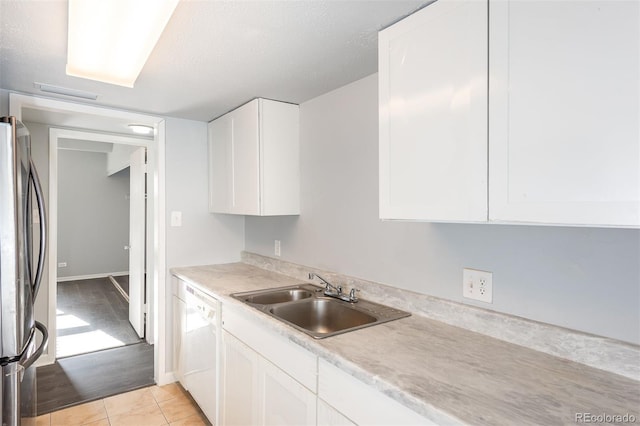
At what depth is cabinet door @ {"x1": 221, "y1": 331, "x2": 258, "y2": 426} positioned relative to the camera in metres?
1.72

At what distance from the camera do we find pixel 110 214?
7.15 meters

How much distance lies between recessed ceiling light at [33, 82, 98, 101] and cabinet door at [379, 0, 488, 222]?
6.24 feet

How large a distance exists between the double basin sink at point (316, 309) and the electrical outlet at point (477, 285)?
306 millimetres

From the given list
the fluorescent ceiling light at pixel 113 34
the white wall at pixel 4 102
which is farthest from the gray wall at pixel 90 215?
the fluorescent ceiling light at pixel 113 34

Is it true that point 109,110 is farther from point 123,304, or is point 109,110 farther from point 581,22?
point 123,304

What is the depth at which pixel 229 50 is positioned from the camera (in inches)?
64.6

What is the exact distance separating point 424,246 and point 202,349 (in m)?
1.55

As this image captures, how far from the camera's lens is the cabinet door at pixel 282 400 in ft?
4.45

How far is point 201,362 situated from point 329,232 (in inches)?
46.0

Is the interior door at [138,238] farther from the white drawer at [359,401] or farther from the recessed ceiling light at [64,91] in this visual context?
the white drawer at [359,401]

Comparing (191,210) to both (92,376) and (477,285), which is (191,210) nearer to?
(92,376)

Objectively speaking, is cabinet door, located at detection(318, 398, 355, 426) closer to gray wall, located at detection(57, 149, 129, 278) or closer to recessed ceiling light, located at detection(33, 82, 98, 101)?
recessed ceiling light, located at detection(33, 82, 98, 101)

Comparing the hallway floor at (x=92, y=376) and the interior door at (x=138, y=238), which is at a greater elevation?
the interior door at (x=138, y=238)

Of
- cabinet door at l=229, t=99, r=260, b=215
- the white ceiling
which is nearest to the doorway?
cabinet door at l=229, t=99, r=260, b=215
